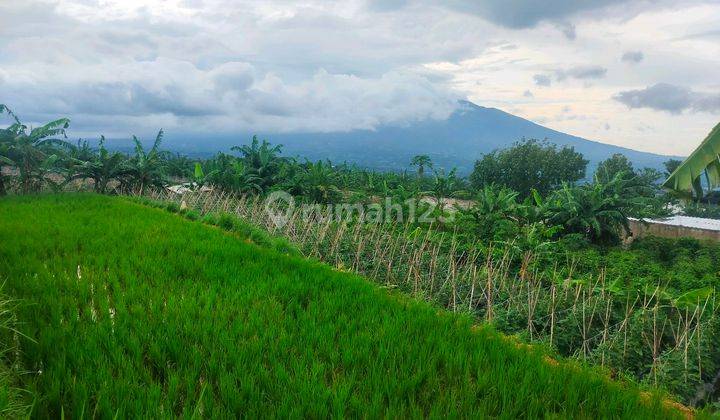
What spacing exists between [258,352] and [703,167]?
6.00m

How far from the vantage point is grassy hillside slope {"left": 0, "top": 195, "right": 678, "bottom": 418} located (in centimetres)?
221

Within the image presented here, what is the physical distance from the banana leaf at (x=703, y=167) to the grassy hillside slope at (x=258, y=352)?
13.8 feet

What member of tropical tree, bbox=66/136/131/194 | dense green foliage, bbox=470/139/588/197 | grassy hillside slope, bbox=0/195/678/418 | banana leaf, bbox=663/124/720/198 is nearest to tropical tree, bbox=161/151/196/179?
tropical tree, bbox=66/136/131/194

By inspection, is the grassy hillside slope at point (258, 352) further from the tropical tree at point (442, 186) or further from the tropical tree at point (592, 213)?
the tropical tree at point (442, 186)

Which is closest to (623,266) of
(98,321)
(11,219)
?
(98,321)

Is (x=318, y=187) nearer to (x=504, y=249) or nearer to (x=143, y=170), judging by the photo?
(x=143, y=170)

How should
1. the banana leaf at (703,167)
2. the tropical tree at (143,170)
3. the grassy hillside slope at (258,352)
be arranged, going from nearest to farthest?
the grassy hillside slope at (258,352) < the banana leaf at (703,167) < the tropical tree at (143,170)

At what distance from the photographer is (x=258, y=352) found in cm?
275

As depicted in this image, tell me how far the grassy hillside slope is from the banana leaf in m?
4.21

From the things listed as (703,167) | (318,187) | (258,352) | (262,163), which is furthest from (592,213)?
(258,352)

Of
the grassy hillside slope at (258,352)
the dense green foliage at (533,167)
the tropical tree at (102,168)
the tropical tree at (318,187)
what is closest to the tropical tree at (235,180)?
the tropical tree at (318,187)

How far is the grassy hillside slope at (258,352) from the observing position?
2.21 metres

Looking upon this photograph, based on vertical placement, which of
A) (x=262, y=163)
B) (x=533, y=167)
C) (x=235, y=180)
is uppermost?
(x=533, y=167)

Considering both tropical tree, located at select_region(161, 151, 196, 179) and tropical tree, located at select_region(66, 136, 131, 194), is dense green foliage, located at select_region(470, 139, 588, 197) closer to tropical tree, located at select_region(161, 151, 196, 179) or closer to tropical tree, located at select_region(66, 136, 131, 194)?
tropical tree, located at select_region(161, 151, 196, 179)
